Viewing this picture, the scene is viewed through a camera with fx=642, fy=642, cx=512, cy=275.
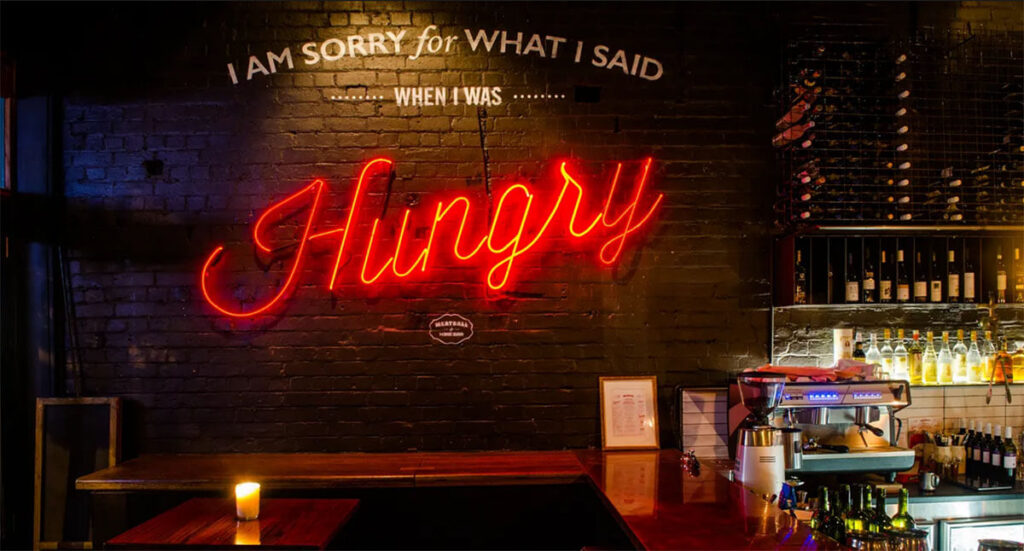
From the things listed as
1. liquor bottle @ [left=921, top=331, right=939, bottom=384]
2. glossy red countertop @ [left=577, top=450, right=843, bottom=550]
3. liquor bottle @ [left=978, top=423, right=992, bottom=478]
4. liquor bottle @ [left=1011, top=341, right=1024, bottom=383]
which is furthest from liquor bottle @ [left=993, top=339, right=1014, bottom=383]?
glossy red countertop @ [left=577, top=450, right=843, bottom=550]

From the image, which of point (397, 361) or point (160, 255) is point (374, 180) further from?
point (160, 255)

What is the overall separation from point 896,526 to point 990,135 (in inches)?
118

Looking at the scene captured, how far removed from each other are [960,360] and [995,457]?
71 cm

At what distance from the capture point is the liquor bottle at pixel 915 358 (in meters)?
4.12

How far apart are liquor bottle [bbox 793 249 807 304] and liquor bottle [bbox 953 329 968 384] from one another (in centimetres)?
113

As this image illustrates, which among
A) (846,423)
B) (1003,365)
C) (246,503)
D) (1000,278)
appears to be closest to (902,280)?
(1000,278)

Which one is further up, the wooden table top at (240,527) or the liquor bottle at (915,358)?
the liquor bottle at (915,358)

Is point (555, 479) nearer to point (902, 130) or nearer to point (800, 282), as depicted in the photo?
point (800, 282)

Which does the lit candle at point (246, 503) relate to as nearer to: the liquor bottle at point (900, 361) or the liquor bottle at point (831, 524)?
the liquor bottle at point (831, 524)

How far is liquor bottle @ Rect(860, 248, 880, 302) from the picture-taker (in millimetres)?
3947

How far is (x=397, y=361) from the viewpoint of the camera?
4.07 metres

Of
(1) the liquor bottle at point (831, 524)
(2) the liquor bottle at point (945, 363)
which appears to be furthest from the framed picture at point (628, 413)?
(2) the liquor bottle at point (945, 363)

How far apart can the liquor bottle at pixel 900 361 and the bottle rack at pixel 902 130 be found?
798mm

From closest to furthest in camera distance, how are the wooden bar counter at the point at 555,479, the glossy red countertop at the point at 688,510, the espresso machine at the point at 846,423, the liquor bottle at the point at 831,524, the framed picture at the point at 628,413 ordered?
the glossy red countertop at the point at 688,510 < the wooden bar counter at the point at 555,479 < the liquor bottle at the point at 831,524 < the espresso machine at the point at 846,423 < the framed picture at the point at 628,413
